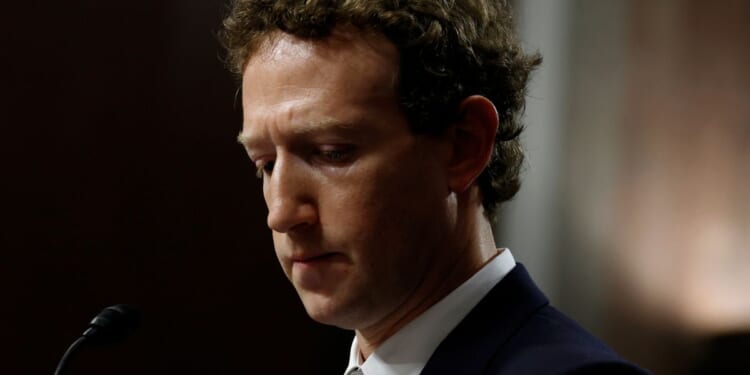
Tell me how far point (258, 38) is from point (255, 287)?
164cm

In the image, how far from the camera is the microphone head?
1.48 m

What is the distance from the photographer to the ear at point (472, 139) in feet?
4.64

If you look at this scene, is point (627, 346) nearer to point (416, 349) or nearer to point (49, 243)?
point (49, 243)

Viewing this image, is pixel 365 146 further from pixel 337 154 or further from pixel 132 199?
pixel 132 199

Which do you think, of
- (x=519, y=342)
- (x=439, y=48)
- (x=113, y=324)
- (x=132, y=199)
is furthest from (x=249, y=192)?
(x=519, y=342)

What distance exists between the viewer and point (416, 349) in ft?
4.59

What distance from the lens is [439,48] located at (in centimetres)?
144

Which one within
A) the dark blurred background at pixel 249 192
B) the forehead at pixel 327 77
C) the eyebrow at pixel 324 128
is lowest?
the dark blurred background at pixel 249 192

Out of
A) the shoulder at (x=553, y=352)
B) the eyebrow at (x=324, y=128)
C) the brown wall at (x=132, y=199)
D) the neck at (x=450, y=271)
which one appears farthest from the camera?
the brown wall at (x=132, y=199)

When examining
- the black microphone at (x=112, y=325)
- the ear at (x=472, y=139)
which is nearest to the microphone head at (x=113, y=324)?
the black microphone at (x=112, y=325)

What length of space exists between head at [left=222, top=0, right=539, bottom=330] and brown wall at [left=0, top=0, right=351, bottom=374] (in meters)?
1.25

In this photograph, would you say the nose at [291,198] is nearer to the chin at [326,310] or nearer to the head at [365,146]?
the head at [365,146]

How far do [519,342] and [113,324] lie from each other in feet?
2.02

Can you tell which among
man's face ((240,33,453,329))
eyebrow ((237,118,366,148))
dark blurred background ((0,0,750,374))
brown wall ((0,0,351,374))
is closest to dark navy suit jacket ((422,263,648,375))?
man's face ((240,33,453,329))
